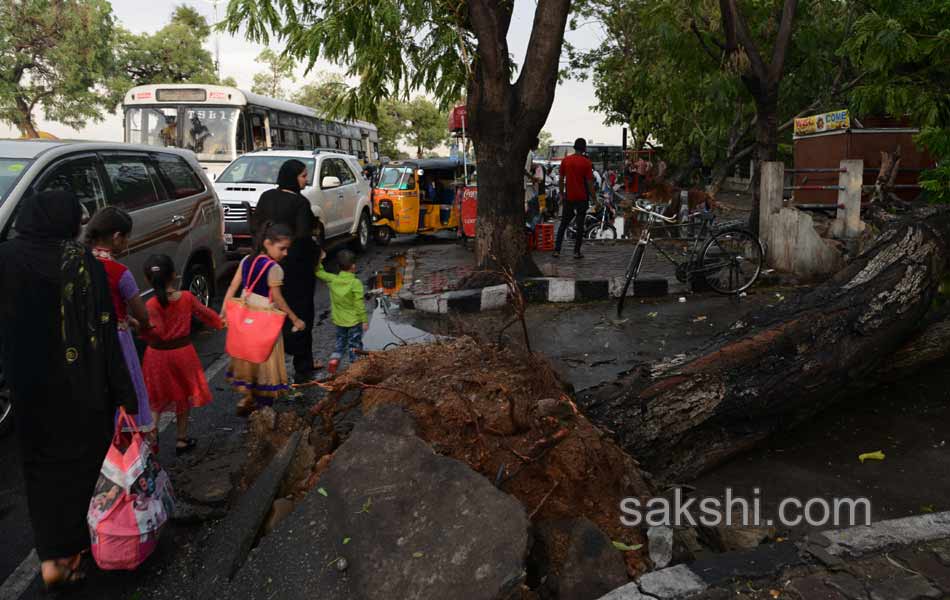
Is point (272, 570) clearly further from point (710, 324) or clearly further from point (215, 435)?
point (710, 324)

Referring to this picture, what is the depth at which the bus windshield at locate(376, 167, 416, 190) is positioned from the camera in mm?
15438

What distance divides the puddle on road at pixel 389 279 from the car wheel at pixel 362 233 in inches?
53.0

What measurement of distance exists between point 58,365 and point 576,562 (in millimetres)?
2323

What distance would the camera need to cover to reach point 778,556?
113 inches

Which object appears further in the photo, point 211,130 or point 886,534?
point 211,130

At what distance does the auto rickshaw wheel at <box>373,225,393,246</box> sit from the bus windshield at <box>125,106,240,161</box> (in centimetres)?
360

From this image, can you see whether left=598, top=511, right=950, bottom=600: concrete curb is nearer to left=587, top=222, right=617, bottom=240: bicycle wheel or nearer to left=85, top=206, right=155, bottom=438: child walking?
left=85, top=206, right=155, bottom=438: child walking

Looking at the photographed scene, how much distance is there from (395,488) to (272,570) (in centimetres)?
56

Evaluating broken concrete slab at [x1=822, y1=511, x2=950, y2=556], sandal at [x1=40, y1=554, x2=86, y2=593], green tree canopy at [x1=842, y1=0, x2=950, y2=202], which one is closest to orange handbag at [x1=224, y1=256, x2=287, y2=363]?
sandal at [x1=40, y1=554, x2=86, y2=593]

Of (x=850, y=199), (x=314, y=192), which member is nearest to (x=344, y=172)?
(x=314, y=192)

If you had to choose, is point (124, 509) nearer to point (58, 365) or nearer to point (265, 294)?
point (58, 365)

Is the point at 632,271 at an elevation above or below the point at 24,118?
below

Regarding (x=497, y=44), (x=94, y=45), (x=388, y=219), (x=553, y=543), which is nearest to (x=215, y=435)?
(x=553, y=543)

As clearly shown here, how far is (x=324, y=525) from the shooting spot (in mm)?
2854
